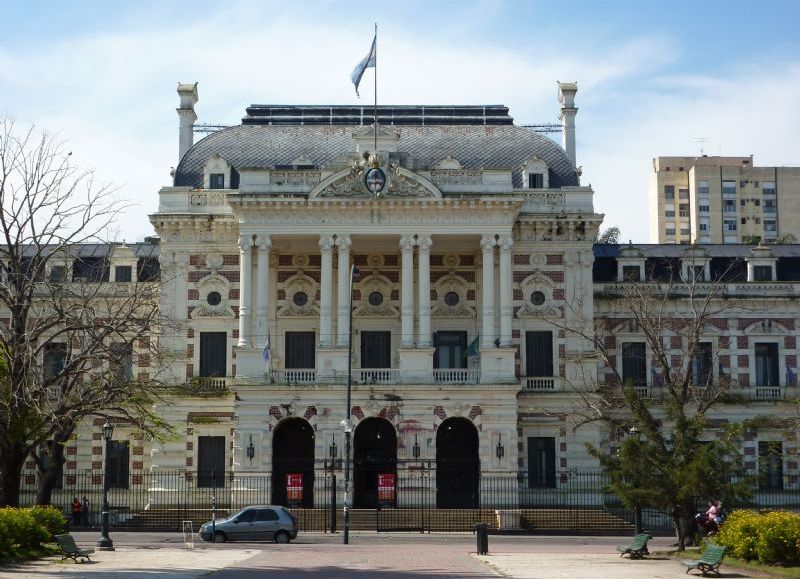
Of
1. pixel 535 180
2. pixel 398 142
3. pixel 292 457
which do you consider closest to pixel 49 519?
pixel 292 457

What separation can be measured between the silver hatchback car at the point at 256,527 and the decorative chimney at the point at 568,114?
98.7 ft

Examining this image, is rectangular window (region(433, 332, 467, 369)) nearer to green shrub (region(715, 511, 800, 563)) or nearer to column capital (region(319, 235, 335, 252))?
column capital (region(319, 235, 335, 252))

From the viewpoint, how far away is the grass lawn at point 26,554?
108ft

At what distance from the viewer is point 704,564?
3188 centimetres

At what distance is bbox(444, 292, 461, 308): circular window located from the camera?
62844 mm

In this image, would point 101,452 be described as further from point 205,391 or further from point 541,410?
point 541,410

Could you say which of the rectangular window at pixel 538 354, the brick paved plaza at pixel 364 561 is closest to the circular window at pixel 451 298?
the rectangular window at pixel 538 354

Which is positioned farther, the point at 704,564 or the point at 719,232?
the point at 719,232

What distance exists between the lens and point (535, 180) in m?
63.5

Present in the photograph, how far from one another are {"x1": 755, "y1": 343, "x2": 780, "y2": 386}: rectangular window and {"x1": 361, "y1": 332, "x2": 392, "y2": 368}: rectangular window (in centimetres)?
2054

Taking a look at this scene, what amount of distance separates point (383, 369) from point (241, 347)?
6914 mm

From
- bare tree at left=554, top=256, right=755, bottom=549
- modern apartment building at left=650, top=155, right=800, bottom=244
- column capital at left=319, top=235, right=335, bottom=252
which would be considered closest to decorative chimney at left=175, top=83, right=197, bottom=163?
column capital at left=319, top=235, right=335, bottom=252

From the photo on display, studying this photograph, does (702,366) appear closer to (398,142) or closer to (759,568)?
(398,142)

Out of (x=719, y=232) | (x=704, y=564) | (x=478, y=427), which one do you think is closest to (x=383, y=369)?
(x=478, y=427)
